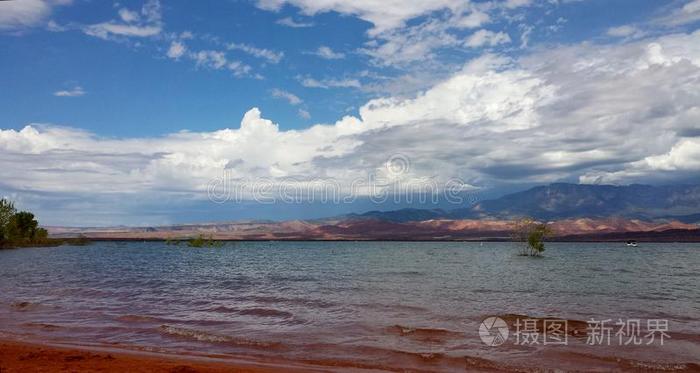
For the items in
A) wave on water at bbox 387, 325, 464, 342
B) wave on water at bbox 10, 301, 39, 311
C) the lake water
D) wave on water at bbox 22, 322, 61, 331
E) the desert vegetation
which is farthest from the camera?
the desert vegetation

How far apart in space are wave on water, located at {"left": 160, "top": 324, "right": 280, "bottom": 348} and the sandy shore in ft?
13.4

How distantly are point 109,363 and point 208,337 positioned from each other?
8.41m

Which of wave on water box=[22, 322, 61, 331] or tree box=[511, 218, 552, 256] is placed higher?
tree box=[511, 218, 552, 256]

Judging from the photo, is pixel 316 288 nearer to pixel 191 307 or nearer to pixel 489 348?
pixel 191 307

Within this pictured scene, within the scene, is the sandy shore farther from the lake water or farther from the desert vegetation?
the desert vegetation

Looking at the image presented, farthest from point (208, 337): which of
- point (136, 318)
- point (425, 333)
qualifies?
point (425, 333)

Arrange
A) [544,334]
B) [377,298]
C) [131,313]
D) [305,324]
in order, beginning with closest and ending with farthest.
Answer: [544,334] < [305,324] < [131,313] < [377,298]

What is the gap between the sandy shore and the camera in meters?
17.0

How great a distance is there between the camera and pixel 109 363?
1808 cm

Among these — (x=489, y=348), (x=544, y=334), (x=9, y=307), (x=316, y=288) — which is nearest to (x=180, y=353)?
(x=489, y=348)

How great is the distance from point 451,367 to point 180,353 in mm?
12683

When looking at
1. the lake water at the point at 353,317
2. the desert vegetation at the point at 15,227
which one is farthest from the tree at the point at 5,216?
the lake water at the point at 353,317

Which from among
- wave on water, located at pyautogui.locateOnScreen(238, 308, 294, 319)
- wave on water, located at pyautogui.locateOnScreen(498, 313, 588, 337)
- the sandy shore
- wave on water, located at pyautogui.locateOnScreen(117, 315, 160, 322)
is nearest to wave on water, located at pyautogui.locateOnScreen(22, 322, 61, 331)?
wave on water, located at pyautogui.locateOnScreen(117, 315, 160, 322)

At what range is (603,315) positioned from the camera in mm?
34594
